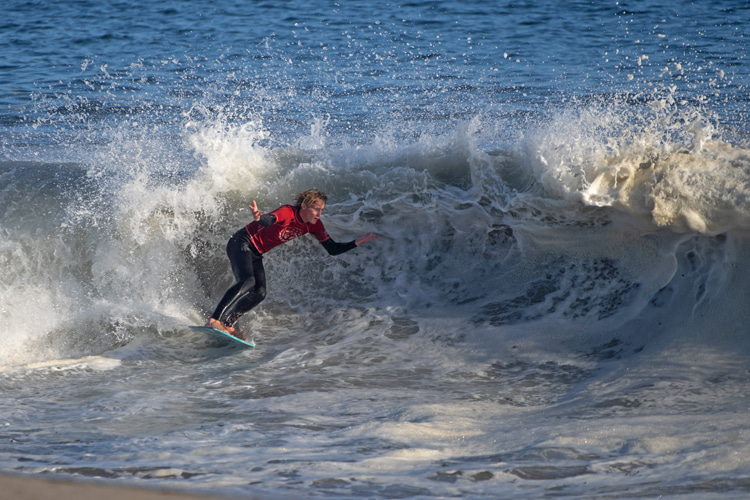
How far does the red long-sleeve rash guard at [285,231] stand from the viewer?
5.84 meters

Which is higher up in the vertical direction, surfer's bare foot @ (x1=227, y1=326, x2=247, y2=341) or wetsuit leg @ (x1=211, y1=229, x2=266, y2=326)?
wetsuit leg @ (x1=211, y1=229, x2=266, y2=326)

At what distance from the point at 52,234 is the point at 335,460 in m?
5.69

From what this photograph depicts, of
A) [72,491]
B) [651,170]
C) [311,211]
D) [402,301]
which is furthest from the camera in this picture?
[402,301]

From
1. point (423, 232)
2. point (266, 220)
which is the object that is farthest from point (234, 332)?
point (423, 232)

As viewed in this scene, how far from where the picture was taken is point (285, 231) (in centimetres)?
594

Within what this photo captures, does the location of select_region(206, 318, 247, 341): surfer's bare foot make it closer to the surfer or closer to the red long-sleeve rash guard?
the surfer

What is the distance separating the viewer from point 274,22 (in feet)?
68.9

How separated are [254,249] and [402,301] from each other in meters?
1.65

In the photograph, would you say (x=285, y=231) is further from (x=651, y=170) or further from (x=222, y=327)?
(x=651, y=170)

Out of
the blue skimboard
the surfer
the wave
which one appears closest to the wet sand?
the blue skimboard

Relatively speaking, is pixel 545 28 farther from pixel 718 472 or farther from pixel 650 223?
pixel 718 472

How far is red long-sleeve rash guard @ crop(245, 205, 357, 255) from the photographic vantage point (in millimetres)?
5840

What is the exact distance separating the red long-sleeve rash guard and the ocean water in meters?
0.92

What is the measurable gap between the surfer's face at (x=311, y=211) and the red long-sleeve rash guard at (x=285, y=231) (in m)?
0.08
